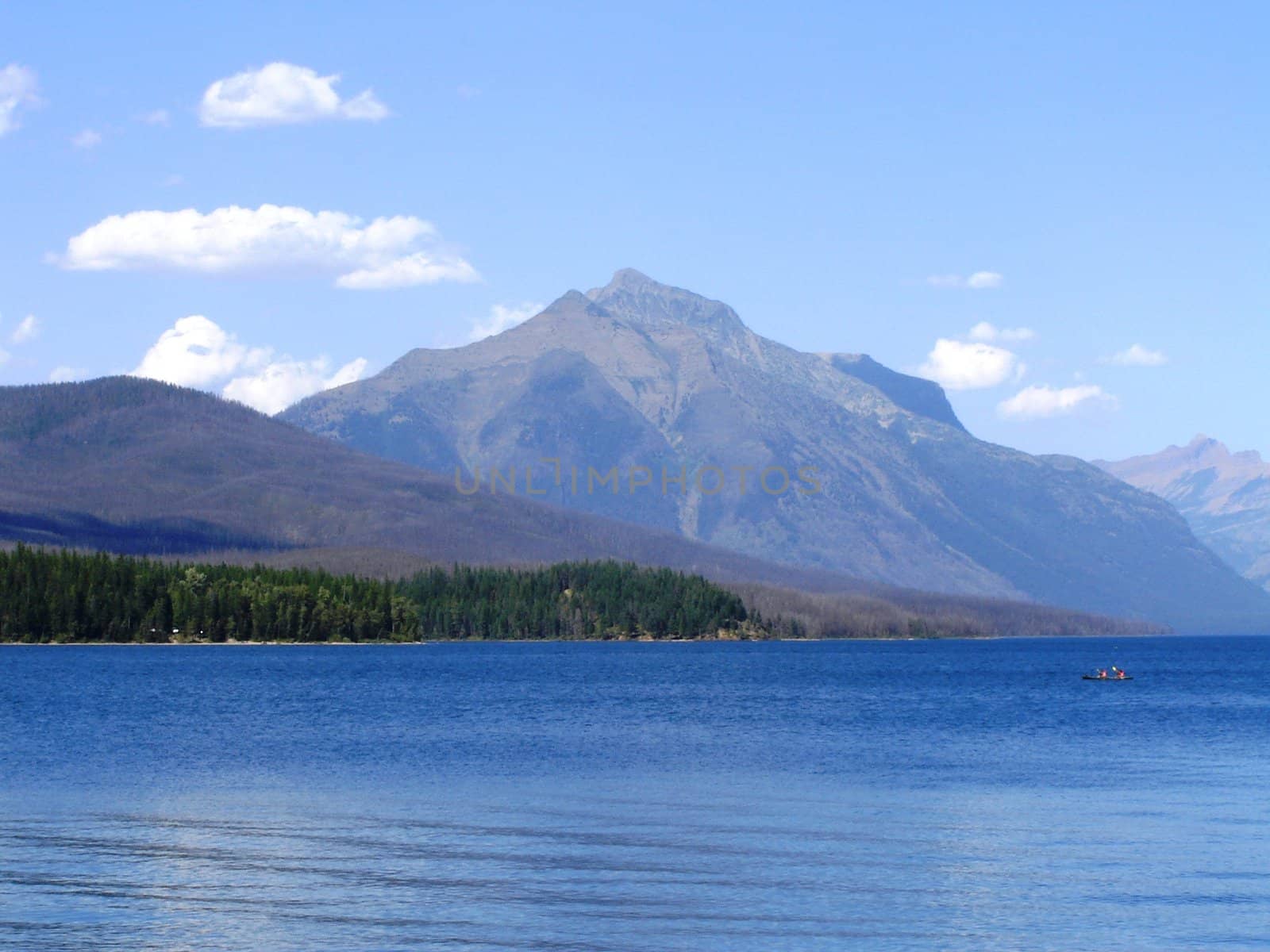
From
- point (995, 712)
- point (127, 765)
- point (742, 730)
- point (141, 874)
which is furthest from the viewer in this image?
point (995, 712)

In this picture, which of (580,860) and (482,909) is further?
(580,860)

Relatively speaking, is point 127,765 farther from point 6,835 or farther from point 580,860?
point 580,860

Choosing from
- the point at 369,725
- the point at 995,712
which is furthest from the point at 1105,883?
the point at 995,712

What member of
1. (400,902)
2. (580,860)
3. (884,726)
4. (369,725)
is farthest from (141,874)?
(884,726)

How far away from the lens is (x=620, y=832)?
61719mm

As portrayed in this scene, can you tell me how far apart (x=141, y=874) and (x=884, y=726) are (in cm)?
7225

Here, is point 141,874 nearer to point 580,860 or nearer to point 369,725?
point 580,860

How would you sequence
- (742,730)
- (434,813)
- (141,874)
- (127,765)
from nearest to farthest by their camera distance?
(141,874), (434,813), (127,765), (742,730)

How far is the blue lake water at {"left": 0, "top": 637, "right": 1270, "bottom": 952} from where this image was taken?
4619 centimetres

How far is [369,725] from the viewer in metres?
112

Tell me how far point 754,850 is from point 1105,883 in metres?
11.3

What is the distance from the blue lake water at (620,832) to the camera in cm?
4619

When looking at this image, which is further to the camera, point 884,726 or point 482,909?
point 884,726

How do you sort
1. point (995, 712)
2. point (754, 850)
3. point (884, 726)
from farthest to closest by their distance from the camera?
point (995, 712)
point (884, 726)
point (754, 850)
